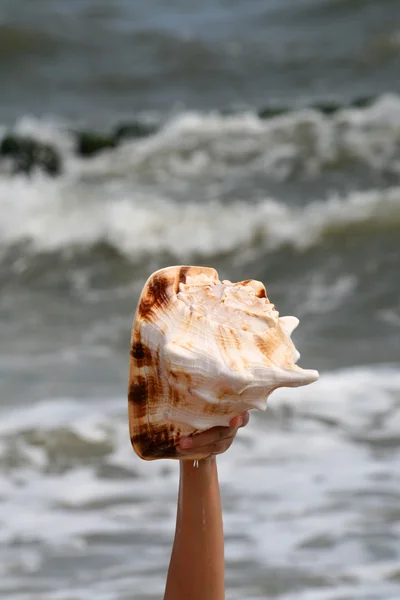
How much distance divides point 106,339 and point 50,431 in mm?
1716

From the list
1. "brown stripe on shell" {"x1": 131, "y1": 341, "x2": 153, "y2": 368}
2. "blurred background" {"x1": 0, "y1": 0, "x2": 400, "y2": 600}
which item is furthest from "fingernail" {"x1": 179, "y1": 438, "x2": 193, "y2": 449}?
"blurred background" {"x1": 0, "y1": 0, "x2": 400, "y2": 600}

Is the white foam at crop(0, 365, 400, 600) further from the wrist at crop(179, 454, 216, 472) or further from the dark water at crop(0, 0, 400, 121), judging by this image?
the dark water at crop(0, 0, 400, 121)

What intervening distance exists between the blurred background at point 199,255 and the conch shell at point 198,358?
1.88 m

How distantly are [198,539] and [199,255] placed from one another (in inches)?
264

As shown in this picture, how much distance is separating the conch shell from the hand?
0.01m

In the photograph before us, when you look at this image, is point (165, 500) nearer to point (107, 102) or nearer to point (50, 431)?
point (50, 431)

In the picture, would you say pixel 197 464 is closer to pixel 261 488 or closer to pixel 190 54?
pixel 261 488

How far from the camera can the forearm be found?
6.82ft

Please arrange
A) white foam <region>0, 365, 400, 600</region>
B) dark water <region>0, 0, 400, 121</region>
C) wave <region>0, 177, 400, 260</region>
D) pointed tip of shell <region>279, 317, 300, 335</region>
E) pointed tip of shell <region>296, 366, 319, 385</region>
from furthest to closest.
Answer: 1. dark water <region>0, 0, 400, 121</region>
2. wave <region>0, 177, 400, 260</region>
3. white foam <region>0, 365, 400, 600</region>
4. pointed tip of shell <region>279, 317, 300, 335</region>
5. pointed tip of shell <region>296, 366, 319, 385</region>

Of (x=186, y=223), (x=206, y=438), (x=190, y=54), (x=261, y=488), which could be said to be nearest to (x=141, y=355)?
(x=206, y=438)

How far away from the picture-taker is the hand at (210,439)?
6.58 feet

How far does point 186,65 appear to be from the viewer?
1305 centimetres

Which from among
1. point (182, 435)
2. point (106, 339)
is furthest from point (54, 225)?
point (182, 435)

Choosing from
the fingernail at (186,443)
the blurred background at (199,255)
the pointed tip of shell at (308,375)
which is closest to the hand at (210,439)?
the fingernail at (186,443)
